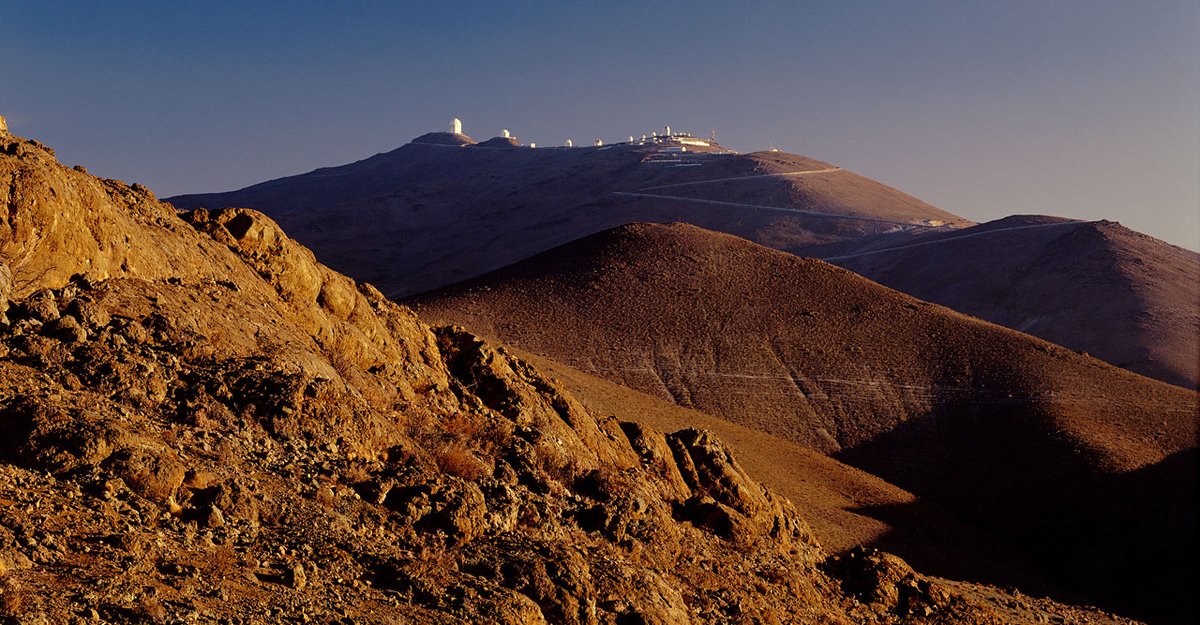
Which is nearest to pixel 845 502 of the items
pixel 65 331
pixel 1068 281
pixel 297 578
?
pixel 65 331

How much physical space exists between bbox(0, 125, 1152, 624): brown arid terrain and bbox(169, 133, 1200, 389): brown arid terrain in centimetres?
4699

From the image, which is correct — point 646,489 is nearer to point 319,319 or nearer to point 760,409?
point 319,319

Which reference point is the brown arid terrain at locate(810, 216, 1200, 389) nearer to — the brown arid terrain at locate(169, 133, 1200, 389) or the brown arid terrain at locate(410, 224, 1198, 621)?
the brown arid terrain at locate(169, 133, 1200, 389)

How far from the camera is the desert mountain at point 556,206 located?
332 feet

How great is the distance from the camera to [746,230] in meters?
102

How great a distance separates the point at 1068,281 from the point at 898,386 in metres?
37.7

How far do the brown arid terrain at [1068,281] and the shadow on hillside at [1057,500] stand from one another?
889 inches

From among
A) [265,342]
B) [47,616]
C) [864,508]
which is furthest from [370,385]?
[864,508]

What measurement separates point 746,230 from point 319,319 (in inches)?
3526

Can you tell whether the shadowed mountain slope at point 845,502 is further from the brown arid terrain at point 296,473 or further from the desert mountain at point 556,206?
the desert mountain at point 556,206

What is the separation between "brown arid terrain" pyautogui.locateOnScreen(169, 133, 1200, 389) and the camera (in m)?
67.8

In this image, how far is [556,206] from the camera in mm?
117875

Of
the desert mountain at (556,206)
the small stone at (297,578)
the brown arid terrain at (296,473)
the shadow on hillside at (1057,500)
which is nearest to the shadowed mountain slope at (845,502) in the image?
the shadow on hillside at (1057,500)

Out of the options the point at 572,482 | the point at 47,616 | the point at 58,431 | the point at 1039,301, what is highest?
the point at 58,431
